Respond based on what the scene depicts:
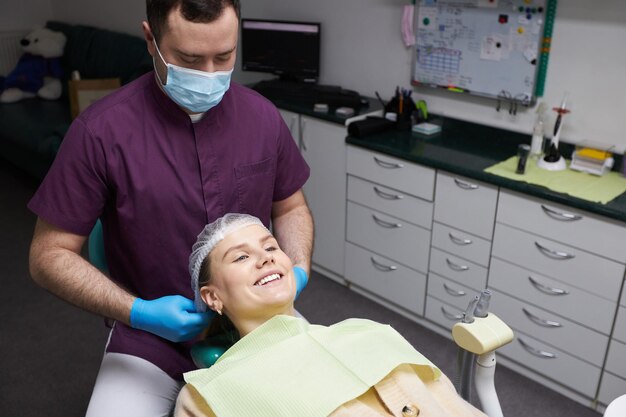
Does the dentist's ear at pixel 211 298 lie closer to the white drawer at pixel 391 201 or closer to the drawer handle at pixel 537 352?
the white drawer at pixel 391 201

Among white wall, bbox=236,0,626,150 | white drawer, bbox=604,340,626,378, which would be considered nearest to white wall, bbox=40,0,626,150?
white wall, bbox=236,0,626,150

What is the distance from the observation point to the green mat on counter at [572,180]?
225 cm

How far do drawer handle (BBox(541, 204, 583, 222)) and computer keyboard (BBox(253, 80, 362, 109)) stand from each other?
3.83 feet

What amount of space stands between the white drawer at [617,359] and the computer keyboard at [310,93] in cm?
161

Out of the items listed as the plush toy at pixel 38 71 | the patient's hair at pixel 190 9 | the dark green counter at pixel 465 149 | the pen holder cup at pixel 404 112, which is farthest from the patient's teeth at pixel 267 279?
the plush toy at pixel 38 71

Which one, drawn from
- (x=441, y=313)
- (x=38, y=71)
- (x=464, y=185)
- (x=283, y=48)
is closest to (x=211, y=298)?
(x=464, y=185)

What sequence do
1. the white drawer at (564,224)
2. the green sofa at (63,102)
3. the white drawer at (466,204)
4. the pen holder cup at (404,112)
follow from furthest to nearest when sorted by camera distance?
the green sofa at (63,102) → the pen holder cup at (404,112) → the white drawer at (466,204) → the white drawer at (564,224)

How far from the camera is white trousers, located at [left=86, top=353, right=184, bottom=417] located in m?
1.41

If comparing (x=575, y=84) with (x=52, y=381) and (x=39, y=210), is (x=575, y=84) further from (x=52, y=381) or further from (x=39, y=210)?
(x=52, y=381)

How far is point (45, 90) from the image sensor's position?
16.6 feet

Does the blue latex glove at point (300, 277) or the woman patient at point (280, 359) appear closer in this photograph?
the woman patient at point (280, 359)

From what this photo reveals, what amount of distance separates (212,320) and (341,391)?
46cm

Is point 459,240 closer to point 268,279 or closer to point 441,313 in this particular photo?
point 441,313

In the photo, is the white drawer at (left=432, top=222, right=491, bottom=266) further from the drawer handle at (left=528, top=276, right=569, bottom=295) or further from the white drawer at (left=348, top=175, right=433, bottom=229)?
the drawer handle at (left=528, top=276, right=569, bottom=295)
